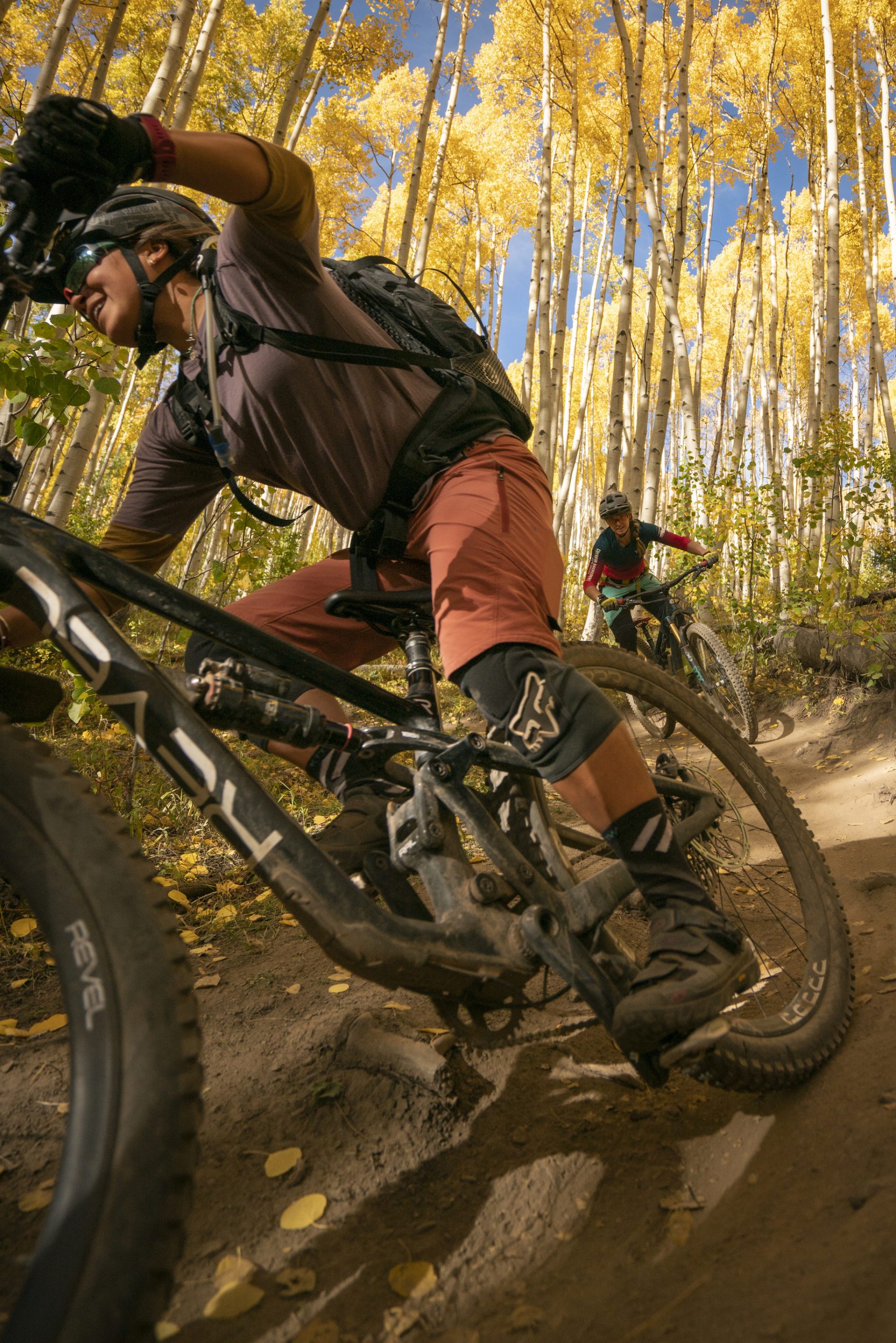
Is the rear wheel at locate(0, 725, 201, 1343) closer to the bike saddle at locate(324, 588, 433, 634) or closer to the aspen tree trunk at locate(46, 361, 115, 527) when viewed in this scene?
the bike saddle at locate(324, 588, 433, 634)

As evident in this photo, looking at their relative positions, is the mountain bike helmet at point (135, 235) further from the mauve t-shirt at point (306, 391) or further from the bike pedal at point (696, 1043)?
the bike pedal at point (696, 1043)

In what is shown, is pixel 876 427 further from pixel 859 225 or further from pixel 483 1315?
pixel 483 1315

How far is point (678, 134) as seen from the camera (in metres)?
9.67

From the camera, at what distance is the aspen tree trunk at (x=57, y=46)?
5.16 m

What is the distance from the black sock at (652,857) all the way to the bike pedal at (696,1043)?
25 centimetres

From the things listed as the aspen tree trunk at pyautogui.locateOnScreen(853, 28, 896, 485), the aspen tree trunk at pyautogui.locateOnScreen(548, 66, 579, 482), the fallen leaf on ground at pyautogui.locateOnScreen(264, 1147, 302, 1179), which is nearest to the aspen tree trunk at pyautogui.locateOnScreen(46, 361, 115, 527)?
the fallen leaf on ground at pyautogui.locateOnScreen(264, 1147, 302, 1179)

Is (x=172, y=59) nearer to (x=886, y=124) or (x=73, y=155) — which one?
(x=73, y=155)

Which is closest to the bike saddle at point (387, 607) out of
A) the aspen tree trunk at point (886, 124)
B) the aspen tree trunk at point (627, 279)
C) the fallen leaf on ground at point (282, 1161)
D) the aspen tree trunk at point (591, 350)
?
the fallen leaf on ground at point (282, 1161)

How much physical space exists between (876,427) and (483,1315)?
1404 inches

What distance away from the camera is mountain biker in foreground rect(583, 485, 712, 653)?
6.24m

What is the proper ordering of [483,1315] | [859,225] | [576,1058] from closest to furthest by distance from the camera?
→ [483,1315], [576,1058], [859,225]

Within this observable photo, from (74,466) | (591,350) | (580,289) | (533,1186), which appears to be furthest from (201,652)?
(580,289)

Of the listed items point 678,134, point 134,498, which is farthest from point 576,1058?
point 678,134

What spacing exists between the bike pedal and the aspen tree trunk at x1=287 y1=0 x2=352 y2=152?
12.0m
